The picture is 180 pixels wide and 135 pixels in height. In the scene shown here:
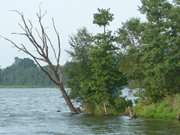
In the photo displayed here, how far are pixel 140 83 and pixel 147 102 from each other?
2.18 m

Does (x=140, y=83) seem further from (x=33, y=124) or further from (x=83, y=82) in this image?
(x=33, y=124)

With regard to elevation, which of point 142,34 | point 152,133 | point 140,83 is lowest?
point 152,133

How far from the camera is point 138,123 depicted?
58812mm

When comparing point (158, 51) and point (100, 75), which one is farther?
point (100, 75)

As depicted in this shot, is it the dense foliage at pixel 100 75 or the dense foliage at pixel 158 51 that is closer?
the dense foliage at pixel 158 51

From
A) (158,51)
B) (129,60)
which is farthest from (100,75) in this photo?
(158,51)

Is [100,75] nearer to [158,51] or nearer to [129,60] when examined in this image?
[129,60]

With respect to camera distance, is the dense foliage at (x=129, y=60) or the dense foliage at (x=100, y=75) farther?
the dense foliage at (x=100, y=75)

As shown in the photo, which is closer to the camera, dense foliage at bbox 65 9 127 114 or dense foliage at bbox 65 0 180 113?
dense foliage at bbox 65 0 180 113

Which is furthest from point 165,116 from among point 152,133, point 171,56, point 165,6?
point 152,133

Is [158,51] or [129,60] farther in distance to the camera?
[129,60]

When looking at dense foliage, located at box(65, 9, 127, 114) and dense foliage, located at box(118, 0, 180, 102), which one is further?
dense foliage, located at box(65, 9, 127, 114)

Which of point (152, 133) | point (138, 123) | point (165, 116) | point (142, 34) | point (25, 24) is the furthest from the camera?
point (25, 24)

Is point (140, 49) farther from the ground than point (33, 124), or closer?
farther from the ground
